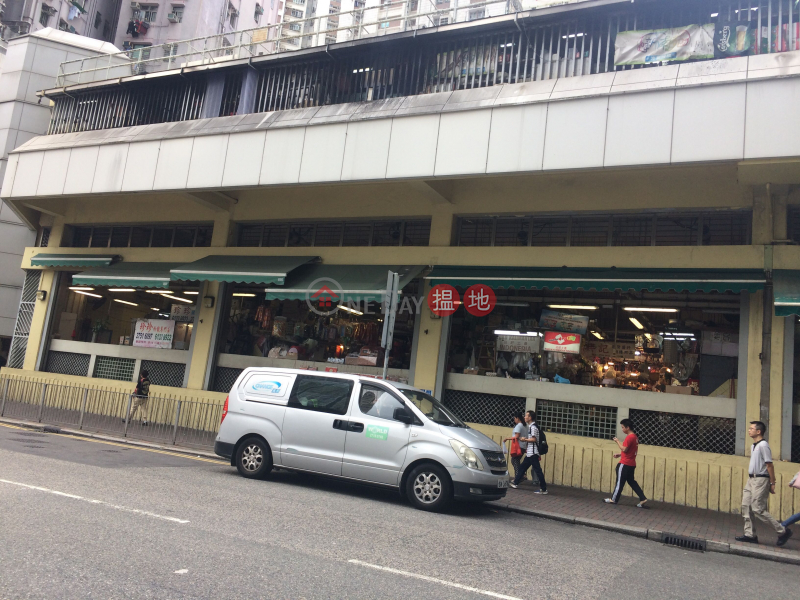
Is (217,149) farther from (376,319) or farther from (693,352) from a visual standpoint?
(693,352)

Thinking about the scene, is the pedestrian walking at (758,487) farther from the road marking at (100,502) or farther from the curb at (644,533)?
the road marking at (100,502)

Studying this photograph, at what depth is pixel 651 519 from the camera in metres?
9.45

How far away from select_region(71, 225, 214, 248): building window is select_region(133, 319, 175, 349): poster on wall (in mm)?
2183

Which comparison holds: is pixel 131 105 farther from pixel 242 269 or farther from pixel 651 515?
pixel 651 515

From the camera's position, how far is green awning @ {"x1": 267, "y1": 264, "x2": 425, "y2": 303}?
13.2 metres

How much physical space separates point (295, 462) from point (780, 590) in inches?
244

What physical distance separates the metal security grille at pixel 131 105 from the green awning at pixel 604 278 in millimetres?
8925

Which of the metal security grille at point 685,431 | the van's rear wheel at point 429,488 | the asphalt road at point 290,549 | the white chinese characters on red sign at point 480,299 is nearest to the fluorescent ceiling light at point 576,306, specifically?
the white chinese characters on red sign at point 480,299

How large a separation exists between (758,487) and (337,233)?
10.5 m

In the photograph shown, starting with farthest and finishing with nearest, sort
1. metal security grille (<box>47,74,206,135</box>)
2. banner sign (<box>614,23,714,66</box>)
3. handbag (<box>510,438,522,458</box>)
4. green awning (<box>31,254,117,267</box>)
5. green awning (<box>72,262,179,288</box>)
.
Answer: green awning (<box>31,254,117,267</box>), metal security grille (<box>47,74,206,135</box>), green awning (<box>72,262,179,288</box>), banner sign (<box>614,23,714,66</box>), handbag (<box>510,438,522,458</box>)

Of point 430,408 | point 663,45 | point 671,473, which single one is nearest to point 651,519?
point 671,473

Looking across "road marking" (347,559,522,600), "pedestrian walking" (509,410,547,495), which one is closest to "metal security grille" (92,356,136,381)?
"pedestrian walking" (509,410,547,495)

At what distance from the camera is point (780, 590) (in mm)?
6125

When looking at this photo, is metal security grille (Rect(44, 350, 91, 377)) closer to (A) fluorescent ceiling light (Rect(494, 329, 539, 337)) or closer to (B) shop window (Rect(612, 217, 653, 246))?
(A) fluorescent ceiling light (Rect(494, 329, 539, 337))
